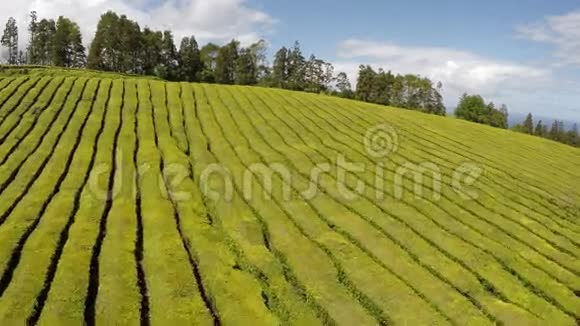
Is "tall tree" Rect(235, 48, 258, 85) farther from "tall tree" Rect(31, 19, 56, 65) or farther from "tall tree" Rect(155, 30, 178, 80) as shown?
"tall tree" Rect(31, 19, 56, 65)

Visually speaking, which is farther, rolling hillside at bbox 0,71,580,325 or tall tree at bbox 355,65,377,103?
tall tree at bbox 355,65,377,103

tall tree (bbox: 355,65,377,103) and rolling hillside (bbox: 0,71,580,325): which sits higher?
tall tree (bbox: 355,65,377,103)

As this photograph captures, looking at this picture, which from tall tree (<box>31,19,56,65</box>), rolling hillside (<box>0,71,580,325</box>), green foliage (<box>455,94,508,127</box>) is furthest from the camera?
tall tree (<box>31,19,56,65</box>)

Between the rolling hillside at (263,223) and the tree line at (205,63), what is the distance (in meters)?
94.6

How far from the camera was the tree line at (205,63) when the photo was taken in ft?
516

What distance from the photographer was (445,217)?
40.7 metres

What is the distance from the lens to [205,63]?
178125mm

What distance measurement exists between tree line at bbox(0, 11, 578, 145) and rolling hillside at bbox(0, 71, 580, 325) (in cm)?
9457

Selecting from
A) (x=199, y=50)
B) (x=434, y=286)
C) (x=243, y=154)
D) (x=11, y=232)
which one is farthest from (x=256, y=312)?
(x=199, y=50)

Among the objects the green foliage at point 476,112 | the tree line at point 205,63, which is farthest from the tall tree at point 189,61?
the green foliage at point 476,112

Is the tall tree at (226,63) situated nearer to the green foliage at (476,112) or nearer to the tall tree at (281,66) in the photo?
the tall tree at (281,66)

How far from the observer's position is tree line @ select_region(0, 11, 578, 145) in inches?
6186

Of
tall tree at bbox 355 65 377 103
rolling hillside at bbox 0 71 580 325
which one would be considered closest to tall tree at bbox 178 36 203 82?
tall tree at bbox 355 65 377 103

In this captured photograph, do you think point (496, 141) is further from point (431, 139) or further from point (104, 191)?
point (104, 191)
